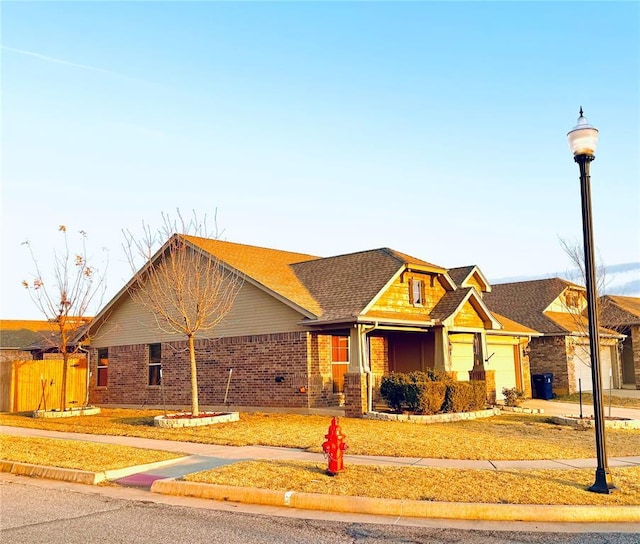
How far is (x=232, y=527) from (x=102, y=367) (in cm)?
2207

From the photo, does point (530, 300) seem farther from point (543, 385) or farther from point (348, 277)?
point (348, 277)

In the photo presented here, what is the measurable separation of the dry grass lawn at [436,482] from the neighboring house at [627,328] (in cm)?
2280

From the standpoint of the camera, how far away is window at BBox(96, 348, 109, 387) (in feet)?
91.2

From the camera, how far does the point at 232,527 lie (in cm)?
766

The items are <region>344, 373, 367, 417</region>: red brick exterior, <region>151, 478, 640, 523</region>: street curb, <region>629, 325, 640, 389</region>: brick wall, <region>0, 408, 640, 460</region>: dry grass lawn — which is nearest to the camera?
<region>151, 478, 640, 523</region>: street curb

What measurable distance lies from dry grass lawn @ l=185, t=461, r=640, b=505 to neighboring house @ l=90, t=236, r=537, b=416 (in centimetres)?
851

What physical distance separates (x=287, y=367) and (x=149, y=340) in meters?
7.62

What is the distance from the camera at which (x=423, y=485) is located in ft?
30.0

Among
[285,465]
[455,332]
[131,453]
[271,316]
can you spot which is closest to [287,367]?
[271,316]

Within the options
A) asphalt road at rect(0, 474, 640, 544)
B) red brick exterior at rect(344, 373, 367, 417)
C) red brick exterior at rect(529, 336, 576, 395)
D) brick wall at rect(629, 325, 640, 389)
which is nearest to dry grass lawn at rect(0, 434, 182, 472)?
asphalt road at rect(0, 474, 640, 544)

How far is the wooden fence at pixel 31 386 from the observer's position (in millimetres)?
25047

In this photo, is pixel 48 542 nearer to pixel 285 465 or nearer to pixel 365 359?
pixel 285 465

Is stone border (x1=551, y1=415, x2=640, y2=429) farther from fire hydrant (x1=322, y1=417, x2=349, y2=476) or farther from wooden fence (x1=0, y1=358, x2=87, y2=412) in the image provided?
wooden fence (x1=0, y1=358, x2=87, y2=412)

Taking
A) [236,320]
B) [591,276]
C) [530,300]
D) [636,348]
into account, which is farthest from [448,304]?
[636,348]
